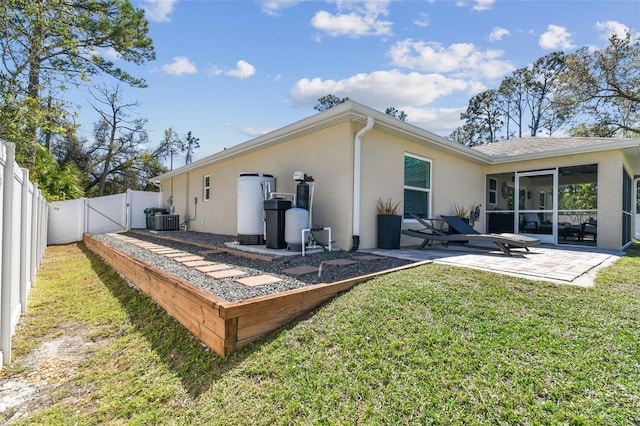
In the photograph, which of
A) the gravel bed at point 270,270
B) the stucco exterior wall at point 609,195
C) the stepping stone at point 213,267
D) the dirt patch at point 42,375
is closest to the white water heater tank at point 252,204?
the gravel bed at point 270,270

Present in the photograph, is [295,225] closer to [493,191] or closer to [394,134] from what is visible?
[394,134]

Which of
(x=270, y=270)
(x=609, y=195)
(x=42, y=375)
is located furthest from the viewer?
(x=609, y=195)

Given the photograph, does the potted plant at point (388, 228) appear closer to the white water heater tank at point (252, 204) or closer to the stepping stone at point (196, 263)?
the white water heater tank at point (252, 204)

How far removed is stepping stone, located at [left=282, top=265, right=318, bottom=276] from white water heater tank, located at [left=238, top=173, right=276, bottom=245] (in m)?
2.44

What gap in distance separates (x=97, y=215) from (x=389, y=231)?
12.9 m

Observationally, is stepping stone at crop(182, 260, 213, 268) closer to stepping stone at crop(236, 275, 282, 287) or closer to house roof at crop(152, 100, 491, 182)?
stepping stone at crop(236, 275, 282, 287)

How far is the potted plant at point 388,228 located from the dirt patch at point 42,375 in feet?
15.9

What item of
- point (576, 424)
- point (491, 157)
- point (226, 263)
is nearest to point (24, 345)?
point (226, 263)

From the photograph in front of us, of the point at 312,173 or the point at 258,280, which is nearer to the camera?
the point at 258,280

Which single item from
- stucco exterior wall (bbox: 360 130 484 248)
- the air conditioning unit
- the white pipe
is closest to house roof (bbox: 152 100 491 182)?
stucco exterior wall (bbox: 360 130 484 248)

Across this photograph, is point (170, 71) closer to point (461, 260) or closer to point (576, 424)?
point (461, 260)

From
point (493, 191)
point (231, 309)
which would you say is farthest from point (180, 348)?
point (493, 191)

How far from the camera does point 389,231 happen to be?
20.0 ft

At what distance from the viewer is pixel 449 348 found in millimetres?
2178
